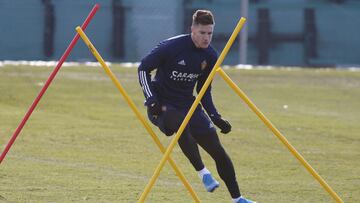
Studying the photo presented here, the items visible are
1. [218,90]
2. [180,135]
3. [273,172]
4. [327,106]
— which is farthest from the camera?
[218,90]

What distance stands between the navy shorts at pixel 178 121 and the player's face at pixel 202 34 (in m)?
0.66

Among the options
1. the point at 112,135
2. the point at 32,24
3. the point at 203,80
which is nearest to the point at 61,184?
the point at 203,80

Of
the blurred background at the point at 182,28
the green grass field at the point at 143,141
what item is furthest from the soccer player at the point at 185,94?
the blurred background at the point at 182,28

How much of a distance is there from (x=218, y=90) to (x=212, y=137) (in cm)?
1374

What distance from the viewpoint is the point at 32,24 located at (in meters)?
26.1

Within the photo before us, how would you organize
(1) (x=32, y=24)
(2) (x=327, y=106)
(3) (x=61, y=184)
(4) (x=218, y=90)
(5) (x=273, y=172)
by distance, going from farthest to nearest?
(1) (x=32, y=24)
(4) (x=218, y=90)
(2) (x=327, y=106)
(5) (x=273, y=172)
(3) (x=61, y=184)

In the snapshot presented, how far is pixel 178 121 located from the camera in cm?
968

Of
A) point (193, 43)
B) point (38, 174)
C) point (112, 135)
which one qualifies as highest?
point (193, 43)

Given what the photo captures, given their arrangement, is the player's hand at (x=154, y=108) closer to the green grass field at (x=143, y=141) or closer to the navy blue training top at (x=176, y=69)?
the navy blue training top at (x=176, y=69)

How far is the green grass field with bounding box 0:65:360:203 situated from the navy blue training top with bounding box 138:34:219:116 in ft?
4.07

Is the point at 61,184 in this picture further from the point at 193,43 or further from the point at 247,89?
the point at 247,89

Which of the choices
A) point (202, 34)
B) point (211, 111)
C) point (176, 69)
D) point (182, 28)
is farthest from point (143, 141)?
point (182, 28)

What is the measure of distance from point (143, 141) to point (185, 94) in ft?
19.0

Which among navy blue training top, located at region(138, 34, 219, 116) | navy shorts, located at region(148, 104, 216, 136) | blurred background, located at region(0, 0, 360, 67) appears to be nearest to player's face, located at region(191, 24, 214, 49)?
navy blue training top, located at region(138, 34, 219, 116)
